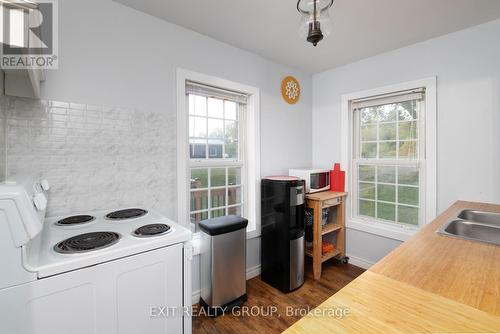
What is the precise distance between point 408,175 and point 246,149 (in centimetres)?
181

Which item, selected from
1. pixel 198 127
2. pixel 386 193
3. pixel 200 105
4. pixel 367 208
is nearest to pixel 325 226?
pixel 367 208

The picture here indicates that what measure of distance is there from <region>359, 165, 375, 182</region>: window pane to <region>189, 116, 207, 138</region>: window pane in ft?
6.53

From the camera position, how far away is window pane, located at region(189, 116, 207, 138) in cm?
219

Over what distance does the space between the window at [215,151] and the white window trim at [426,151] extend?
4.32 feet

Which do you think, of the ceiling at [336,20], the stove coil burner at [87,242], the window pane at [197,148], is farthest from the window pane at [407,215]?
the stove coil burner at [87,242]

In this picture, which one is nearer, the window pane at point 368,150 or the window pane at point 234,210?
the window pane at point 234,210

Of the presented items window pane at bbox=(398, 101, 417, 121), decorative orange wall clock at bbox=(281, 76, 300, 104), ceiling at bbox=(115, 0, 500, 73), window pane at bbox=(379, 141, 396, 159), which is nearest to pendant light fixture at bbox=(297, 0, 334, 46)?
ceiling at bbox=(115, 0, 500, 73)

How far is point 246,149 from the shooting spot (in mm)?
2586

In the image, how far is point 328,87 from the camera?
3.04 m

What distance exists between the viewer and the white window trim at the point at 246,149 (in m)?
1.97

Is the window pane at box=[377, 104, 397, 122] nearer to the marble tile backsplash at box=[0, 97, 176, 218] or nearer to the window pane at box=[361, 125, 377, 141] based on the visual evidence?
the window pane at box=[361, 125, 377, 141]

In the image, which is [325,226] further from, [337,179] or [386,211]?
[386,211]

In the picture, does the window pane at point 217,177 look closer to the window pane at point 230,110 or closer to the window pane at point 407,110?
the window pane at point 230,110

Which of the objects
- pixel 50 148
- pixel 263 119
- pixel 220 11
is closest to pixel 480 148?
pixel 263 119
